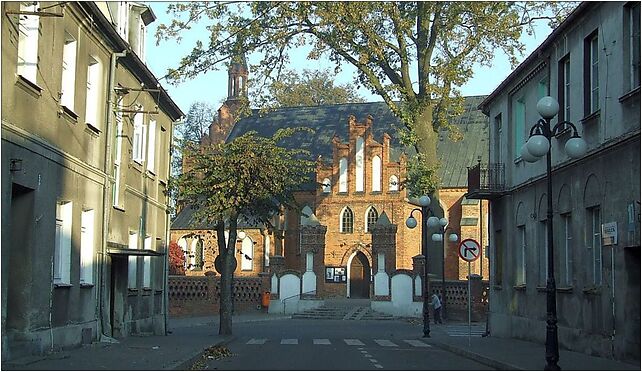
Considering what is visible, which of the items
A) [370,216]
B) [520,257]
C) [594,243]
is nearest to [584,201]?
[594,243]

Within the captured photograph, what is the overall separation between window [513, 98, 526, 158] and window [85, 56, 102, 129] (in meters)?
12.3

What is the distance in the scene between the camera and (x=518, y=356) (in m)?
19.6

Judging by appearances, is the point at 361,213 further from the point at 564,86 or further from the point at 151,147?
the point at 564,86

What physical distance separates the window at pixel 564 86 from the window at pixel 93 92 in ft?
37.1

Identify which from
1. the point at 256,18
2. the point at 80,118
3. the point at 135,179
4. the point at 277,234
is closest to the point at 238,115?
the point at 256,18

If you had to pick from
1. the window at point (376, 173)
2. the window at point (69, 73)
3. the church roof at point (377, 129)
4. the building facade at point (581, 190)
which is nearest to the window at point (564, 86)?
the building facade at point (581, 190)

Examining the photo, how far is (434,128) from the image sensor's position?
37625 mm

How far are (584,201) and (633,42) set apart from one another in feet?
14.6

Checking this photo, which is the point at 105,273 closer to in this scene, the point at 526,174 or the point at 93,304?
the point at 93,304

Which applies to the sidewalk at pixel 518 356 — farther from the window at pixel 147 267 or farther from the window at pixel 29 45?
the window at pixel 29 45

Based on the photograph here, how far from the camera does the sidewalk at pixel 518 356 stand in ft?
54.9

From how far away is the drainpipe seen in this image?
72.4ft

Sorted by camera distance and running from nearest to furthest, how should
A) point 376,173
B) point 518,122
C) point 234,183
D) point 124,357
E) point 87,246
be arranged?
point 124,357 < point 87,246 < point 518,122 < point 234,183 < point 376,173

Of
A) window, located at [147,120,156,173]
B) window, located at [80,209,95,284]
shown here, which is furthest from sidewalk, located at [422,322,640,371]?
window, located at [147,120,156,173]
